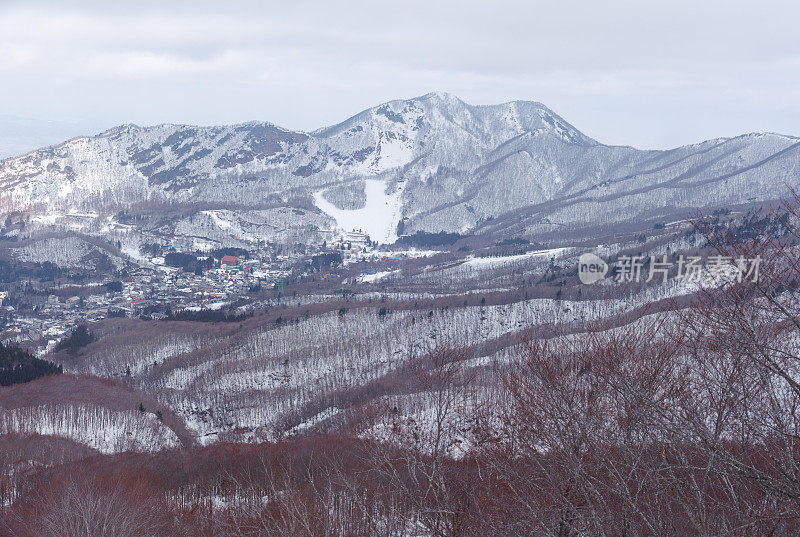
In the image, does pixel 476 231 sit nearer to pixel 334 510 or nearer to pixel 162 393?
pixel 162 393

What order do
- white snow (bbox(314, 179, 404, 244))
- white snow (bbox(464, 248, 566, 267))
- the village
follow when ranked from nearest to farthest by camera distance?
the village < white snow (bbox(464, 248, 566, 267)) < white snow (bbox(314, 179, 404, 244))

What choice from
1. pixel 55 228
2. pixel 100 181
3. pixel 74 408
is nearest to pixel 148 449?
pixel 74 408

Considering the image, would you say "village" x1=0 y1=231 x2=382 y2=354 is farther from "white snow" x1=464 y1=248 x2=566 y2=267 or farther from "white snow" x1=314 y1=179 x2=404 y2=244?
"white snow" x1=464 y1=248 x2=566 y2=267

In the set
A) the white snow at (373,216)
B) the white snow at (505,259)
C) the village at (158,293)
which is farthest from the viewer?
the white snow at (373,216)

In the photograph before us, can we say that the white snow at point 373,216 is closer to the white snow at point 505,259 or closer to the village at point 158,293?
the village at point 158,293

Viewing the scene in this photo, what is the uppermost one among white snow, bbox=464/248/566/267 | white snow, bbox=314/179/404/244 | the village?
white snow, bbox=314/179/404/244

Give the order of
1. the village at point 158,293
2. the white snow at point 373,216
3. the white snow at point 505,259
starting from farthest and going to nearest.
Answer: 1. the white snow at point 373,216
2. the white snow at point 505,259
3. the village at point 158,293

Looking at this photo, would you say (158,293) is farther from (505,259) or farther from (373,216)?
(373,216)

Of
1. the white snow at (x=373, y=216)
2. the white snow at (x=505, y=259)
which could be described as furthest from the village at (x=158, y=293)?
the white snow at (x=505, y=259)

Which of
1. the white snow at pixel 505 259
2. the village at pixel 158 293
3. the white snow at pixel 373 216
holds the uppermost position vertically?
the white snow at pixel 373 216

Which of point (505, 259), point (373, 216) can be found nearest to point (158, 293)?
point (505, 259)

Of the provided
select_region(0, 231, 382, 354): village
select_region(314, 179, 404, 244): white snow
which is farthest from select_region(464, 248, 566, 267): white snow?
select_region(314, 179, 404, 244): white snow
